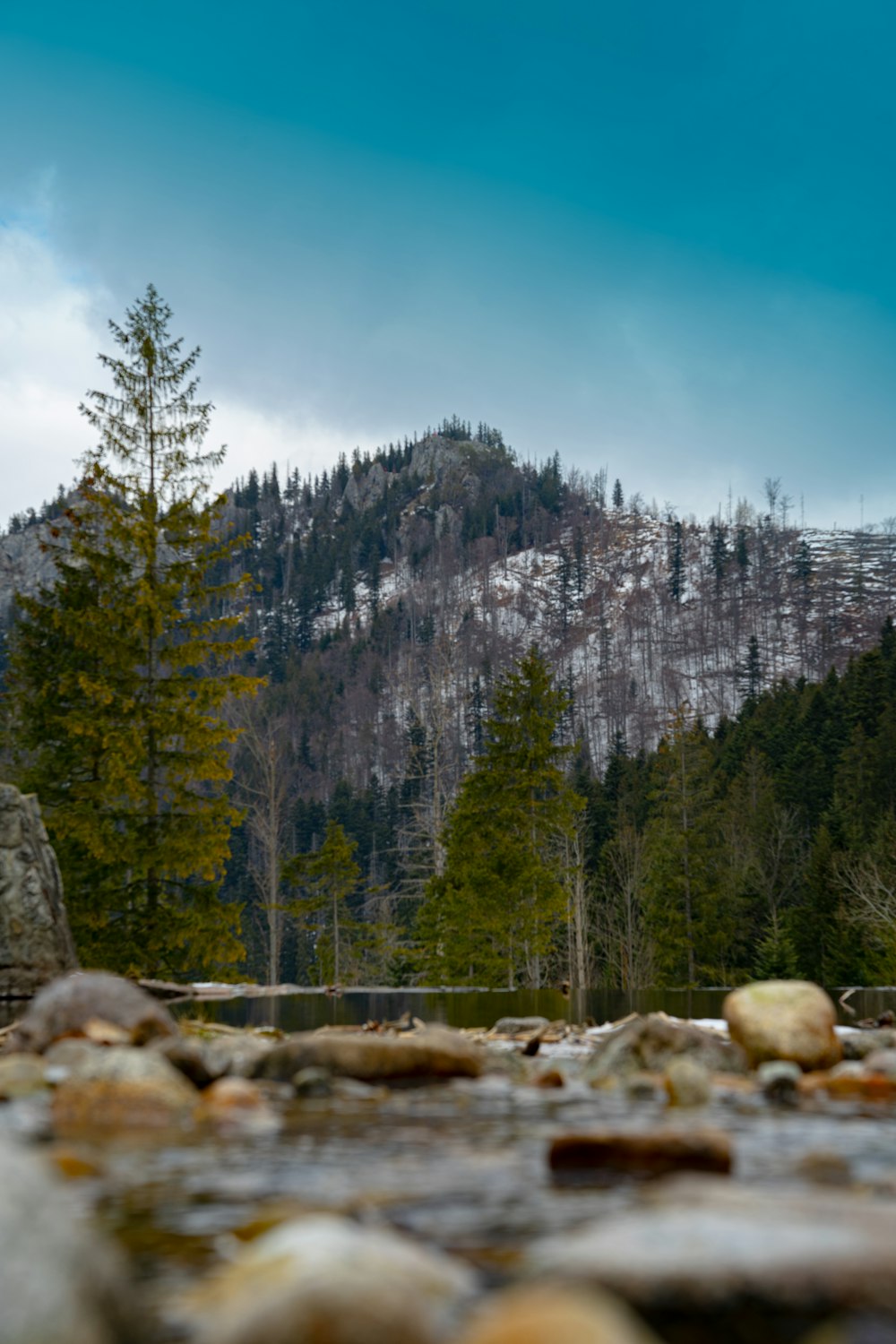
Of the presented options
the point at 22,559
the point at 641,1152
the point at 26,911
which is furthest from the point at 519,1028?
the point at 22,559

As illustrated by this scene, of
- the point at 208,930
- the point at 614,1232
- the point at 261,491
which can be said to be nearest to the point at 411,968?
the point at 208,930

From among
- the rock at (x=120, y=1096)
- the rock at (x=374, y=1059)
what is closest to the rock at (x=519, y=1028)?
the rock at (x=374, y=1059)

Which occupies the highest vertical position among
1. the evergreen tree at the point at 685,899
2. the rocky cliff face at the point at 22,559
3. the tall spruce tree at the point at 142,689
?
the rocky cliff face at the point at 22,559

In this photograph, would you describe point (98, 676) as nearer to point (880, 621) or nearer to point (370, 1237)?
point (370, 1237)

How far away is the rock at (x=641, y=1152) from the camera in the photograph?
3027 mm

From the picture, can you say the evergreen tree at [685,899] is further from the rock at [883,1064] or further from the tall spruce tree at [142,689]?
the rock at [883,1064]

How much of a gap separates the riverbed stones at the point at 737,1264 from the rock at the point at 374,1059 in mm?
3243

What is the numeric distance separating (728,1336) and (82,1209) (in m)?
1.69

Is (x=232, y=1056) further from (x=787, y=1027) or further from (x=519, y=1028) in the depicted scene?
(x=519, y=1028)

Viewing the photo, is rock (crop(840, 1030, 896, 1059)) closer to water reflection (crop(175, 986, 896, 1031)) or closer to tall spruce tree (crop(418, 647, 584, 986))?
water reflection (crop(175, 986, 896, 1031))

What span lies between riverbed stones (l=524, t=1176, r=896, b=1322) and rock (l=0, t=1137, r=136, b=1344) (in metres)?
0.78

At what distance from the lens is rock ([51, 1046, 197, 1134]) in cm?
405

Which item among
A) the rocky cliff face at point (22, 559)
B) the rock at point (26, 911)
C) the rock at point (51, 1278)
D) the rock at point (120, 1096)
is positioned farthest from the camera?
the rocky cliff face at point (22, 559)

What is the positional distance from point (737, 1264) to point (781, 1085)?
315 centimetres
